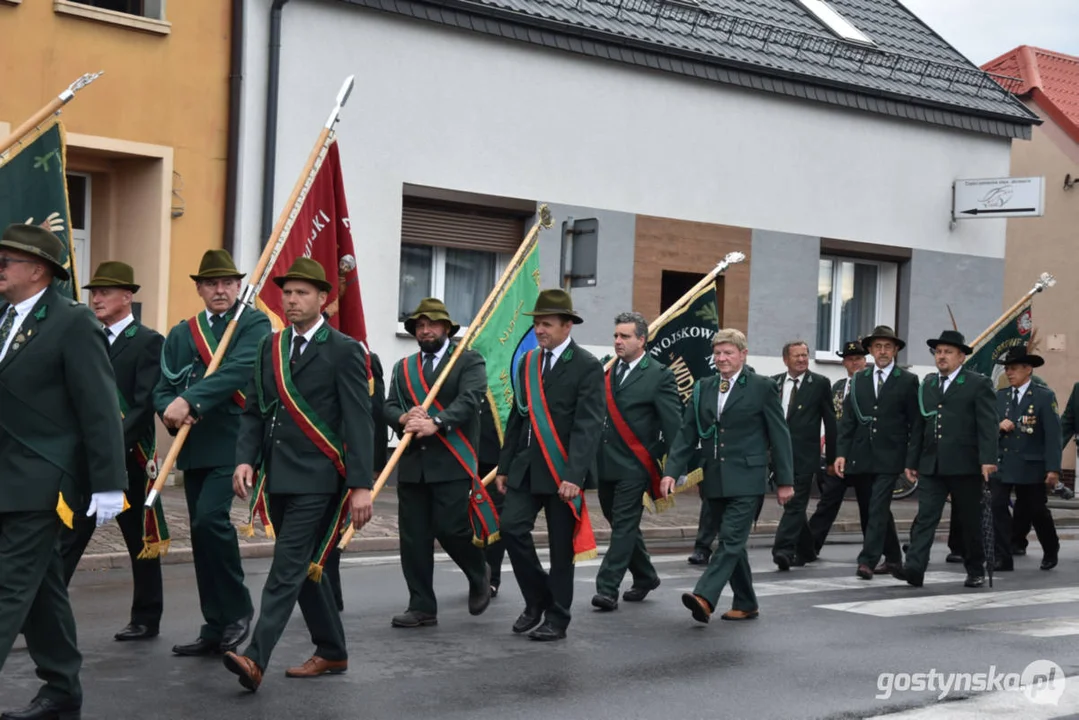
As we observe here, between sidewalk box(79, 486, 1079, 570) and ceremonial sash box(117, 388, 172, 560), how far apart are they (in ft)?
6.45

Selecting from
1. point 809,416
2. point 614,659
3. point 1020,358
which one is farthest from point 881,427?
point 614,659

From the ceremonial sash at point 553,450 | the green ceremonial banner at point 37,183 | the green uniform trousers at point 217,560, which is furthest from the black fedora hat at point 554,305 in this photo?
the green ceremonial banner at point 37,183

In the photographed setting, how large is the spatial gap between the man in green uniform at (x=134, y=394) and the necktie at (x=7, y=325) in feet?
6.47

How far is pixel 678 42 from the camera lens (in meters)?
21.3

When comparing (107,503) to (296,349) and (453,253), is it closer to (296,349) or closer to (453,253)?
(296,349)

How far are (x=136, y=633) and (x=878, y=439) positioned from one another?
21.3 feet

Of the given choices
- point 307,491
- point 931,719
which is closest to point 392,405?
point 307,491

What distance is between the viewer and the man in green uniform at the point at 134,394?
8.23 m

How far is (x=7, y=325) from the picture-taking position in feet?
20.3

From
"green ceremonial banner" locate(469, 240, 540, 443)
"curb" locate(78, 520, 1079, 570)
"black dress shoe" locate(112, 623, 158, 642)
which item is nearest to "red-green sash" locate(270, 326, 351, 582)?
"black dress shoe" locate(112, 623, 158, 642)

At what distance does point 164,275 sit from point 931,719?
1143 centimetres

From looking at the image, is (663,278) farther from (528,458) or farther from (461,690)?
(461,690)

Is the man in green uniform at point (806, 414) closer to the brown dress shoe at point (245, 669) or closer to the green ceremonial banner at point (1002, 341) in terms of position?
the green ceremonial banner at point (1002, 341)

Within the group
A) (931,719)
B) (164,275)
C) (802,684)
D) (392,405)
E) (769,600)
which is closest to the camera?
(931,719)
